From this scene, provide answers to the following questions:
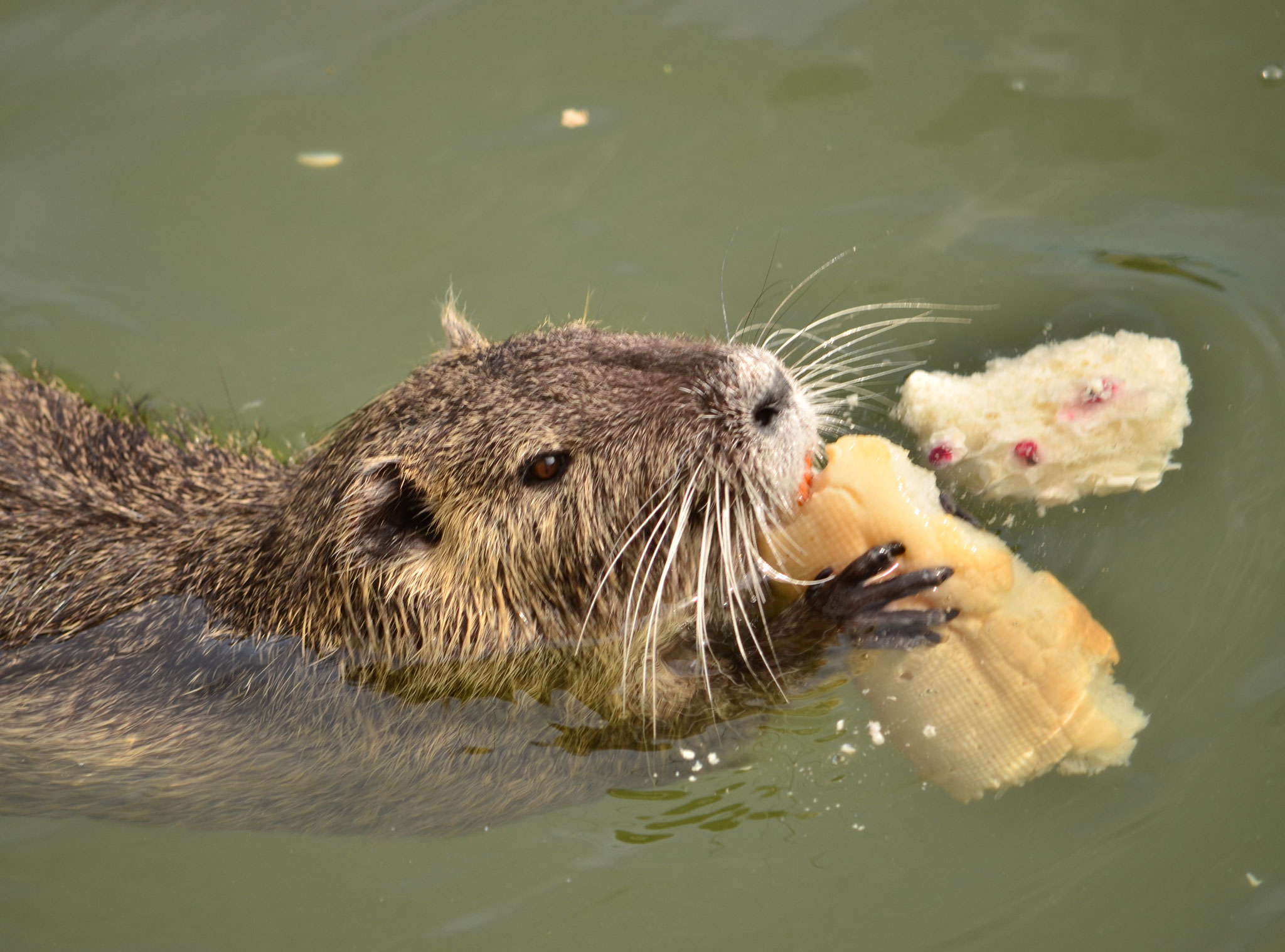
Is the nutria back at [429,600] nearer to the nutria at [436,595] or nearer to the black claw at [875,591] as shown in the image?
the nutria at [436,595]

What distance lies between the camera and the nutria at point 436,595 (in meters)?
2.77

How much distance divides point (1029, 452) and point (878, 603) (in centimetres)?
76

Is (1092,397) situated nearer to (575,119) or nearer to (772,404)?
(772,404)

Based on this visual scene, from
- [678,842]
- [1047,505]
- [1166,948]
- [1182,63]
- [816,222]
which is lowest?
[1166,948]

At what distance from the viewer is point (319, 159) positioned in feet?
16.8

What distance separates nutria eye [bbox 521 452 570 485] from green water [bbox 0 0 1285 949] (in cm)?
112

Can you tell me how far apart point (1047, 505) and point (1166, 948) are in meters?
1.31

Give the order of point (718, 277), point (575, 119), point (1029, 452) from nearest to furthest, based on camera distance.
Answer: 1. point (1029, 452)
2. point (718, 277)
3. point (575, 119)

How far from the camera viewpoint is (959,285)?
446 cm

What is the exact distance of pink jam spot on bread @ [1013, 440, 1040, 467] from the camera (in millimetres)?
3215

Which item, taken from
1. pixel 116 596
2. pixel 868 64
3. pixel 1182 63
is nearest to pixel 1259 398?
pixel 1182 63

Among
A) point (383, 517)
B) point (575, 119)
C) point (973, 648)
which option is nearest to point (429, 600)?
point (383, 517)

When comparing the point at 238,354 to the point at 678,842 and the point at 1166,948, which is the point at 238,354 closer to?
the point at 678,842

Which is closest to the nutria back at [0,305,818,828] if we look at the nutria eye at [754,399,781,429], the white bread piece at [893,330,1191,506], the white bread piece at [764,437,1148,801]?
the nutria eye at [754,399,781,429]
